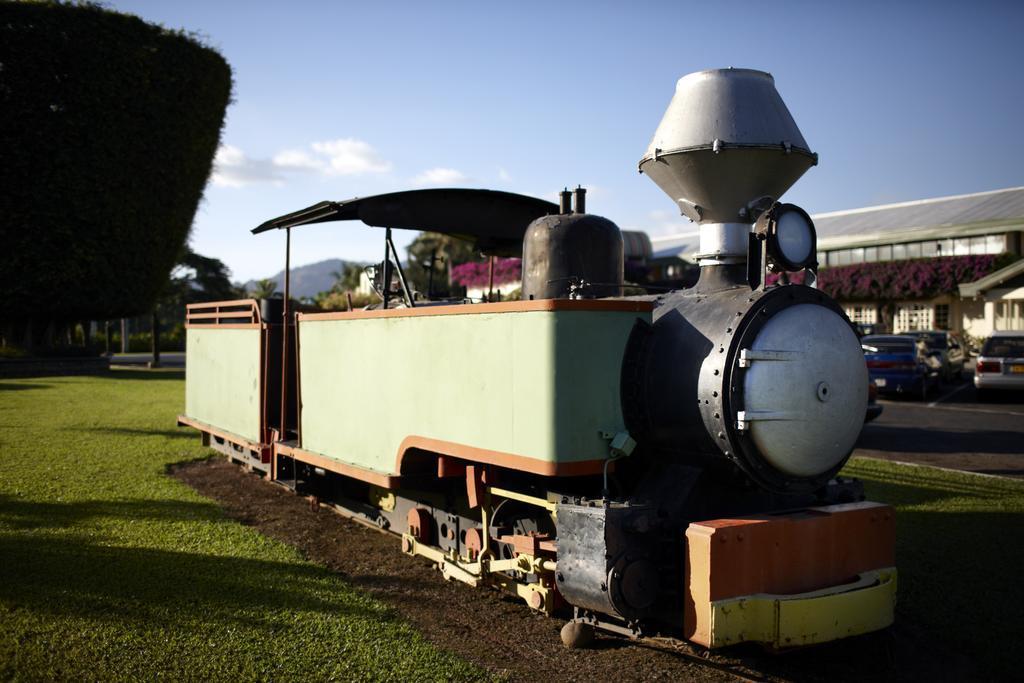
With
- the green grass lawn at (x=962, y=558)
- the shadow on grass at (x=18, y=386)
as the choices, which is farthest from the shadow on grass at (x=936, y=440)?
the shadow on grass at (x=18, y=386)

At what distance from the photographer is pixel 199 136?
26.8 metres

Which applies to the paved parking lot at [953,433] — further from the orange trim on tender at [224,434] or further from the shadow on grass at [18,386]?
the shadow on grass at [18,386]

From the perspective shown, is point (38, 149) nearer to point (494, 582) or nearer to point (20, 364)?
point (20, 364)

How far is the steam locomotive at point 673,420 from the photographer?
13.1 feet

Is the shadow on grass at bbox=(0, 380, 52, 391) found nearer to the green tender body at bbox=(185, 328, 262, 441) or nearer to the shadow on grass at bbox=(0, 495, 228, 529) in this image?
the green tender body at bbox=(185, 328, 262, 441)

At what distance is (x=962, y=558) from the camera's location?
6297 mm

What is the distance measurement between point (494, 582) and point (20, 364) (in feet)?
82.4

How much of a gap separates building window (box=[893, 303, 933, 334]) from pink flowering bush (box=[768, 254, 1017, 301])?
595mm

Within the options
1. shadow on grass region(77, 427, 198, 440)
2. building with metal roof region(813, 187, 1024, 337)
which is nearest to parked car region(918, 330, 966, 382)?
building with metal roof region(813, 187, 1024, 337)

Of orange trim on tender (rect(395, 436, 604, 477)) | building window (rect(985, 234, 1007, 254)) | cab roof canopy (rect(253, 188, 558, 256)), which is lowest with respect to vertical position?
orange trim on tender (rect(395, 436, 604, 477))

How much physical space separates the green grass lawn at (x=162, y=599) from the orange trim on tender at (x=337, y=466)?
2.32ft

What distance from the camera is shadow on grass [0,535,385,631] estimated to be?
493 cm

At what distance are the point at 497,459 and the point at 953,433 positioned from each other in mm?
11199

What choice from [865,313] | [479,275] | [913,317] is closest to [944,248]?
[913,317]
